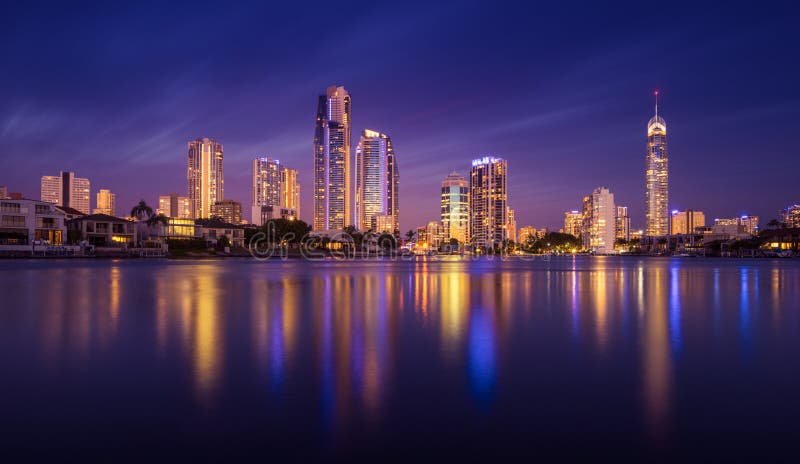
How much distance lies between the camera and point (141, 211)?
401 ft

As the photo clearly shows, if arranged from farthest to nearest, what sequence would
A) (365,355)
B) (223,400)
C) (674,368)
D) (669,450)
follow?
(365,355) → (674,368) → (223,400) → (669,450)

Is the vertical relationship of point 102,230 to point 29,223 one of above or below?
below

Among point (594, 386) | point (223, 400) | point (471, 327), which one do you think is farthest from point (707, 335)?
point (223, 400)

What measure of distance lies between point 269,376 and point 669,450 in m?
6.28

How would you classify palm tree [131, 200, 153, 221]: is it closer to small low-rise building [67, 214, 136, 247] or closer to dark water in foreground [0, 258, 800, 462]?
small low-rise building [67, 214, 136, 247]

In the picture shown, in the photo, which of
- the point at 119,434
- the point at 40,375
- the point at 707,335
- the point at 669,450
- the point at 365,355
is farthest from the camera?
the point at 707,335

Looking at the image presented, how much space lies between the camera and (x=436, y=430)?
6.45 m

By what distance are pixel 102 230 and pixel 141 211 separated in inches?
595

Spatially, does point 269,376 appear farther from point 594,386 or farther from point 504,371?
point 594,386

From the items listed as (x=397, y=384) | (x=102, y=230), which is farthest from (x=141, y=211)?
(x=397, y=384)

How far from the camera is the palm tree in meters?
121

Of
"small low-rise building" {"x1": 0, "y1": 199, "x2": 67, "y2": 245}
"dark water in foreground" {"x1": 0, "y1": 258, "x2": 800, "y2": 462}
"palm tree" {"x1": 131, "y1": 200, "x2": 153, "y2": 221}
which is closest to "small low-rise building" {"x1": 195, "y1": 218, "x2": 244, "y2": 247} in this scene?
"palm tree" {"x1": 131, "y1": 200, "x2": 153, "y2": 221}

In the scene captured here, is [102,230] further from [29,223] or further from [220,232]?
[220,232]

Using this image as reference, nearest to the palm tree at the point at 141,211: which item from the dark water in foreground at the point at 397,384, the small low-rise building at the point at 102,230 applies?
the small low-rise building at the point at 102,230
